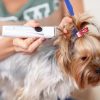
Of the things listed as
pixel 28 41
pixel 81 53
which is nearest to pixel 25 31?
pixel 28 41

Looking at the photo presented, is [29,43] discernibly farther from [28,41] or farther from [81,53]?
[81,53]

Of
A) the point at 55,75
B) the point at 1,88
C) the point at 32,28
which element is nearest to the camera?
the point at 32,28

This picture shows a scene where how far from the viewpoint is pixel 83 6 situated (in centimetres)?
118

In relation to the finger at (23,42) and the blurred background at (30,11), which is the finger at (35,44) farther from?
the blurred background at (30,11)

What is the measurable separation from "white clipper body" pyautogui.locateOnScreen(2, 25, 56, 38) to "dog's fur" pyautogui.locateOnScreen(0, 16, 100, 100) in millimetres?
60

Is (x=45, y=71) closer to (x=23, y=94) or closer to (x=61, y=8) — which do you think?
(x=23, y=94)

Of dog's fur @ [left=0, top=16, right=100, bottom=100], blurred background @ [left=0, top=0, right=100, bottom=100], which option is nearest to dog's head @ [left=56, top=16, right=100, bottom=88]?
dog's fur @ [left=0, top=16, right=100, bottom=100]

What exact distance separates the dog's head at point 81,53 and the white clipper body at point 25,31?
6 centimetres

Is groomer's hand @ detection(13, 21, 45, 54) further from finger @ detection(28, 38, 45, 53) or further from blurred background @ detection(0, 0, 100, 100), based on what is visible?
blurred background @ detection(0, 0, 100, 100)

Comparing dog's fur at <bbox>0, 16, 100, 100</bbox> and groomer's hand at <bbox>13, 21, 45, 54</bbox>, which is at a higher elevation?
groomer's hand at <bbox>13, 21, 45, 54</bbox>

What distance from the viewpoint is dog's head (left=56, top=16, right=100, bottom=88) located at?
90 centimetres

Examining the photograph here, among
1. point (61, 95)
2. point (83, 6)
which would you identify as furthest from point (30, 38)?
point (83, 6)

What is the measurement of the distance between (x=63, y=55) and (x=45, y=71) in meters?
0.10

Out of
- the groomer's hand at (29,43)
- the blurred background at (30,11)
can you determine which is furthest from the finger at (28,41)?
the blurred background at (30,11)
